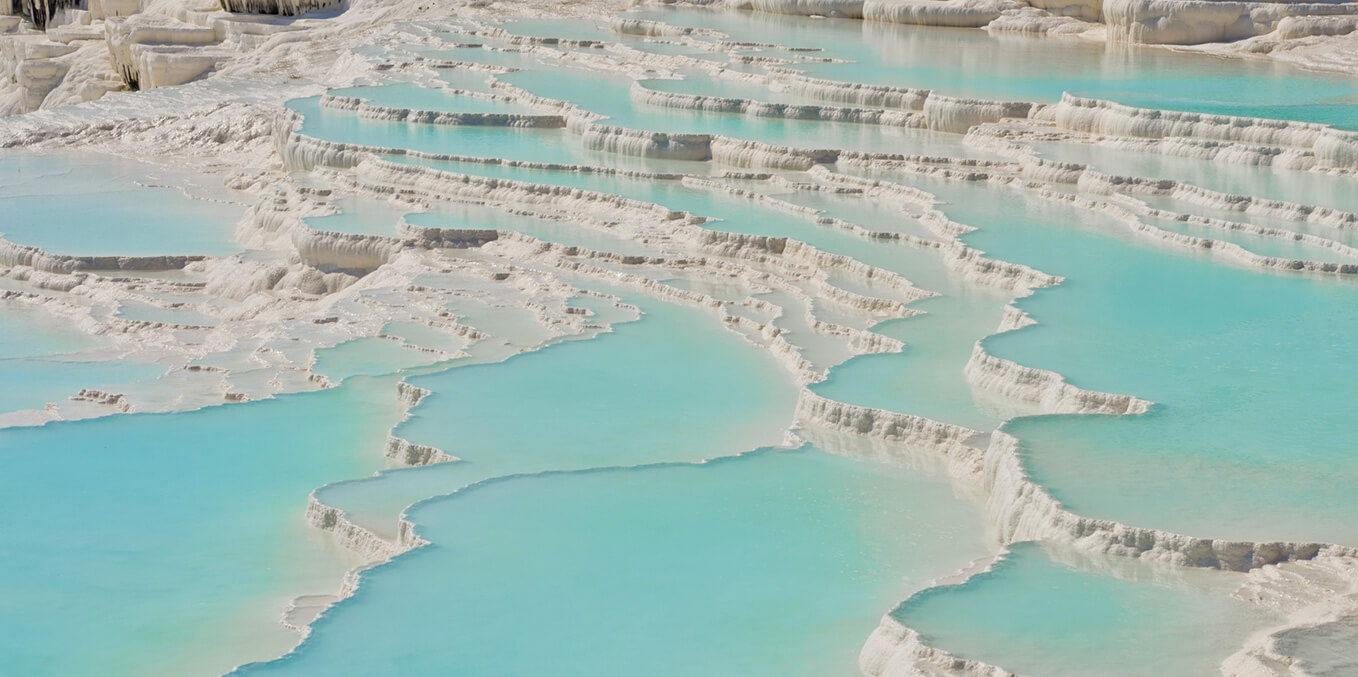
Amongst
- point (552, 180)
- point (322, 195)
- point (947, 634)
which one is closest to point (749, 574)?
point (947, 634)

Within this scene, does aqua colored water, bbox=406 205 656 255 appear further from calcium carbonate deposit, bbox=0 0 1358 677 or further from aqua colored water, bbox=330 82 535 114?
aqua colored water, bbox=330 82 535 114

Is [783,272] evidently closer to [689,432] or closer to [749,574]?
[689,432]

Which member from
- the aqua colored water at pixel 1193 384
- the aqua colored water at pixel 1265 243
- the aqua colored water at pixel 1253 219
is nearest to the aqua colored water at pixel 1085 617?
the aqua colored water at pixel 1193 384

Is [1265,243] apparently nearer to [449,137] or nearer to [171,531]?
[171,531]

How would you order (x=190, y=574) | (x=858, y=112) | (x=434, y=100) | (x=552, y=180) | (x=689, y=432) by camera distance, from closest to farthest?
(x=190, y=574) < (x=689, y=432) < (x=552, y=180) < (x=858, y=112) < (x=434, y=100)

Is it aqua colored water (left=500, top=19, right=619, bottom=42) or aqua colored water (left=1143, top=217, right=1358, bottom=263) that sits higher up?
aqua colored water (left=500, top=19, right=619, bottom=42)

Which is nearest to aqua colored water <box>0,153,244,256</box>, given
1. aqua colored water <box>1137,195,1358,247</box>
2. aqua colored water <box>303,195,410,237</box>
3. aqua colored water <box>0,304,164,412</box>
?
aqua colored water <box>303,195,410,237</box>

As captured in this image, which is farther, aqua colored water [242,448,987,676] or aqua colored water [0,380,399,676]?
aqua colored water [0,380,399,676]
